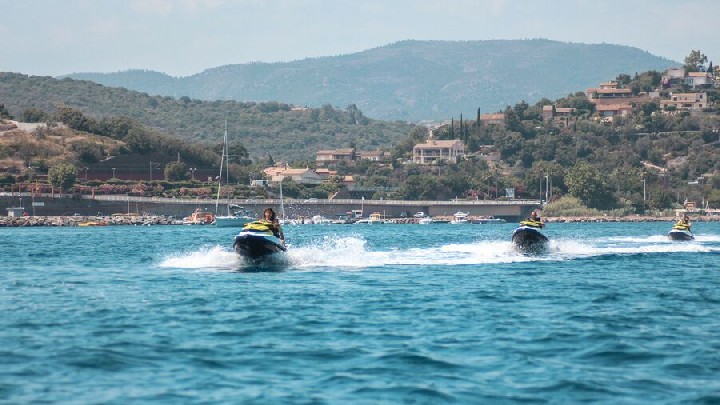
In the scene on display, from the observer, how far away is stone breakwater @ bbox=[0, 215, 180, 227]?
551ft

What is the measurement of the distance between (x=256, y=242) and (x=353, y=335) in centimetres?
2029

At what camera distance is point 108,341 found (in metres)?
29.6

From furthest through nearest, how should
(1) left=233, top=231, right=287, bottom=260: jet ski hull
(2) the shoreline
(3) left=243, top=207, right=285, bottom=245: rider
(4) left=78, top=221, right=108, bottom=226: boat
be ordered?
(4) left=78, top=221, right=108, bottom=226: boat → (2) the shoreline → (3) left=243, top=207, right=285, bottom=245: rider → (1) left=233, top=231, right=287, bottom=260: jet ski hull

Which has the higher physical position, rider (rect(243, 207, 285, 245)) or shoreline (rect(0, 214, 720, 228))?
rider (rect(243, 207, 285, 245))

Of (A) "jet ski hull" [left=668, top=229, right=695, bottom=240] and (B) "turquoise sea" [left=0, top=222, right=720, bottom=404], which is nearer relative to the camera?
(B) "turquoise sea" [left=0, top=222, right=720, bottom=404]

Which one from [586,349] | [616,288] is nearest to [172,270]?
[616,288]

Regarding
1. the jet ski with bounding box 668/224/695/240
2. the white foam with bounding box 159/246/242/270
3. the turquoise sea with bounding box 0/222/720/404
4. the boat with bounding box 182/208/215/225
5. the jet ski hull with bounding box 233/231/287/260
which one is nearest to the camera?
the turquoise sea with bounding box 0/222/720/404

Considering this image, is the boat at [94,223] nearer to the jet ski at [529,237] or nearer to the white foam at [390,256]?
the white foam at [390,256]

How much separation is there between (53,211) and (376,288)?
147 metres

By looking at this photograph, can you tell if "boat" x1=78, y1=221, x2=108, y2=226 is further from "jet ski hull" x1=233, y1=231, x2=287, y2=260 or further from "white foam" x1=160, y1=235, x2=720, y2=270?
"jet ski hull" x1=233, y1=231, x2=287, y2=260

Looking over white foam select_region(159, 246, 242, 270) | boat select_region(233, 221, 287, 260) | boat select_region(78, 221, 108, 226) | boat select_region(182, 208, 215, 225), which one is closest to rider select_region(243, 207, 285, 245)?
boat select_region(233, 221, 287, 260)

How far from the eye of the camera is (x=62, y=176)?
599 ft

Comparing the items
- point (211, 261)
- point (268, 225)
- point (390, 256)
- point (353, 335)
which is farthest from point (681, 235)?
point (353, 335)

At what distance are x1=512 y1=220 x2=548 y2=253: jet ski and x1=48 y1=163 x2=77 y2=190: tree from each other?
420 feet
